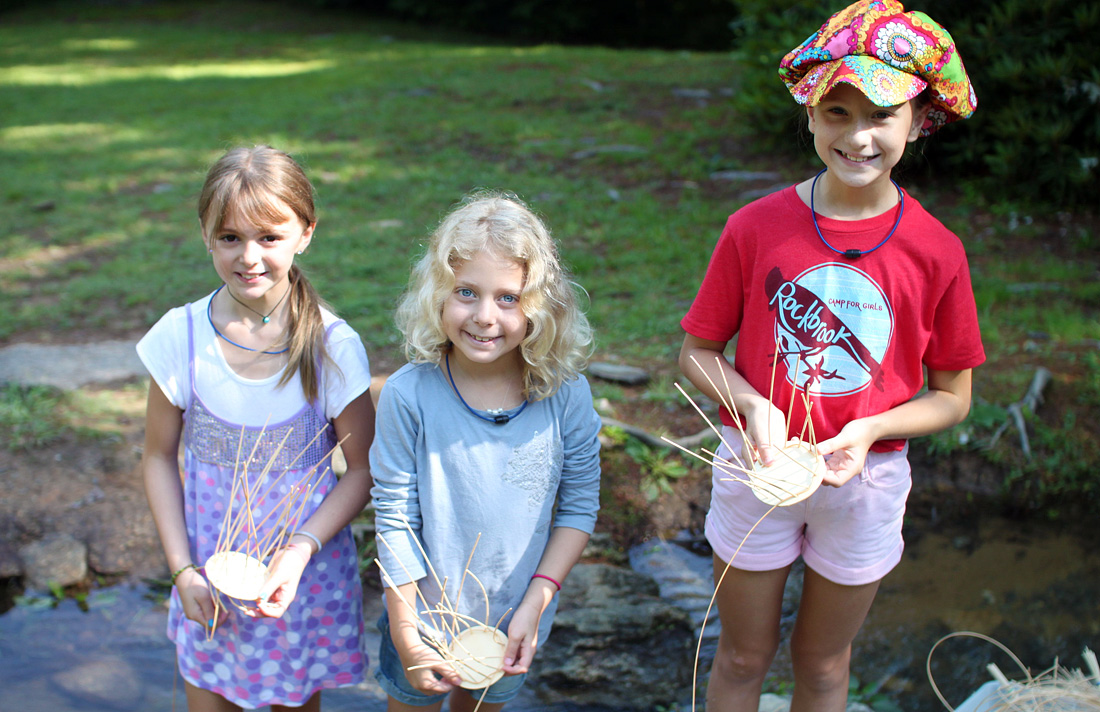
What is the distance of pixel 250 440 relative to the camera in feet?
6.64

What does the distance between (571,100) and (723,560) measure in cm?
784

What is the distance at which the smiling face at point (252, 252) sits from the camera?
1.94m

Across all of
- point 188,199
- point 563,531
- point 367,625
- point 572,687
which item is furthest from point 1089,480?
point 188,199

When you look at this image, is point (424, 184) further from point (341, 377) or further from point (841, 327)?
point (841, 327)

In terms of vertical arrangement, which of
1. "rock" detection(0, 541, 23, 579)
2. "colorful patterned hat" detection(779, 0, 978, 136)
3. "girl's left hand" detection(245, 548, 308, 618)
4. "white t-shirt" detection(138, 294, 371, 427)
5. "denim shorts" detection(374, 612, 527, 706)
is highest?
"colorful patterned hat" detection(779, 0, 978, 136)

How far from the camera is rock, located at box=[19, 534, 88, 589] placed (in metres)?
3.22

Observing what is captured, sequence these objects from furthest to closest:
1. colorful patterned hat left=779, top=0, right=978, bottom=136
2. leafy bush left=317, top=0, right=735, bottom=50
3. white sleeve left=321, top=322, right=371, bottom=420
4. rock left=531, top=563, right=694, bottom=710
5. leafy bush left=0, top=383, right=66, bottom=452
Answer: leafy bush left=317, top=0, right=735, bottom=50, leafy bush left=0, top=383, right=66, bottom=452, rock left=531, top=563, right=694, bottom=710, white sleeve left=321, top=322, right=371, bottom=420, colorful patterned hat left=779, top=0, right=978, bottom=136

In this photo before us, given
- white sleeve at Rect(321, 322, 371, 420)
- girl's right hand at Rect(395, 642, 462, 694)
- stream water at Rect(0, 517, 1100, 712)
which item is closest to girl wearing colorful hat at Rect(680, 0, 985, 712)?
girl's right hand at Rect(395, 642, 462, 694)

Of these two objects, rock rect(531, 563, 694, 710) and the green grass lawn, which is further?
the green grass lawn

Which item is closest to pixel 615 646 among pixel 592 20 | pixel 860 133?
pixel 860 133

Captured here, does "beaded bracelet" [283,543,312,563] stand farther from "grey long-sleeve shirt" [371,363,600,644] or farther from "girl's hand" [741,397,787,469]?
"girl's hand" [741,397,787,469]

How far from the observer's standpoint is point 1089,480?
11.9 feet

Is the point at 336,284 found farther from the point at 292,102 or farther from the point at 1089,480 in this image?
the point at 292,102

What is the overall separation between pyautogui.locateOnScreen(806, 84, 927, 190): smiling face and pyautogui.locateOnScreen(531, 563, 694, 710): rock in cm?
180
